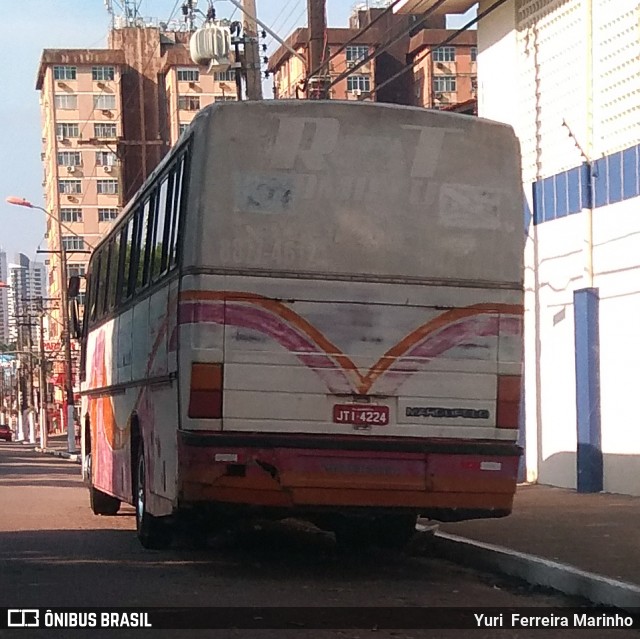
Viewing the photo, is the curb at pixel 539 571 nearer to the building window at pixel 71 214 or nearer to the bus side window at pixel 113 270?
the bus side window at pixel 113 270

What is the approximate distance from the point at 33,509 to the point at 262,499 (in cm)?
946

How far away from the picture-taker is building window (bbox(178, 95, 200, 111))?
105312 mm

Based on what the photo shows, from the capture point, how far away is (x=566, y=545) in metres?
11.3

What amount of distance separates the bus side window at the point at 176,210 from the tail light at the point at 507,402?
2.75m

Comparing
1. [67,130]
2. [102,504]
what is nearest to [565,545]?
[102,504]

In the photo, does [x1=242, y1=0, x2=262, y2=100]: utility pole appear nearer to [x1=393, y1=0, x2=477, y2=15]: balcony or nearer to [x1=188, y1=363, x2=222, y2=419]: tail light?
[x1=393, y1=0, x2=477, y2=15]: balcony

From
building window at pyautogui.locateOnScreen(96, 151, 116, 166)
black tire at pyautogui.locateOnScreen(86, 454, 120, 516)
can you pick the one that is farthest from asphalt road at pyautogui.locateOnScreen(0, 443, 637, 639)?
building window at pyautogui.locateOnScreen(96, 151, 116, 166)

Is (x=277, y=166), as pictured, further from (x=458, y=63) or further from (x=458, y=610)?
(x=458, y=63)

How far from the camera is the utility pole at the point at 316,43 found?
21203mm

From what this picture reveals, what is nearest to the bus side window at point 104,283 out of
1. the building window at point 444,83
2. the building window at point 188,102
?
the building window at point 444,83

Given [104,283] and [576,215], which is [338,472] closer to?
[104,283]

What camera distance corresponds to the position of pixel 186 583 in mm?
A: 9766

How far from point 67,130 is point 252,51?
93.5m

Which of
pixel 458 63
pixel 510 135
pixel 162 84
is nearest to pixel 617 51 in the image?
pixel 510 135
